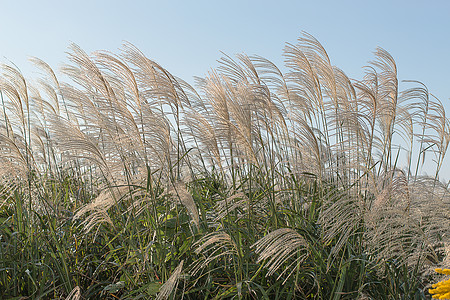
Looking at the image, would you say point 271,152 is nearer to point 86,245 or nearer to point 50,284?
point 86,245

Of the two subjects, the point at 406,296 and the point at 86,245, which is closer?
the point at 406,296

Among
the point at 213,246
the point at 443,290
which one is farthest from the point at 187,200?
the point at 443,290

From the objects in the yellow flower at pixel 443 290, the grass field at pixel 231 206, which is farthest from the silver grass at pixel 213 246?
the yellow flower at pixel 443 290

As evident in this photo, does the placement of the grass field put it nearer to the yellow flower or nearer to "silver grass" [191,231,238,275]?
"silver grass" [191,231,238,275]

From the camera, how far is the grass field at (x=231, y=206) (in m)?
2.40

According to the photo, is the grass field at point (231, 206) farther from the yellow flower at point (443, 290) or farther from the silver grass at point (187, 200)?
the yellow flower at point (443, 290)

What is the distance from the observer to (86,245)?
3047 millimetres

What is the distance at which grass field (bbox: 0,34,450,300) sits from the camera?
2.40 m

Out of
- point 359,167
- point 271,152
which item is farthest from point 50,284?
point 359,167

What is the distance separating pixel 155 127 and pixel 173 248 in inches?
27.6

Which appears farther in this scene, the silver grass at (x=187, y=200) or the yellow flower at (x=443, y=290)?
the silver grass at (x=187, y=200)

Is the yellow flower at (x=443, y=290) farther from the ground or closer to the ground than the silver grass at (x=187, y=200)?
closer to the ground

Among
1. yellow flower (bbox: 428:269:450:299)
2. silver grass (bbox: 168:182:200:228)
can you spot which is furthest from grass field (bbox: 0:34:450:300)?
yellow flower (bbox: 428:269:450:299)

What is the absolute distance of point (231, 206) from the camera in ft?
8.45
